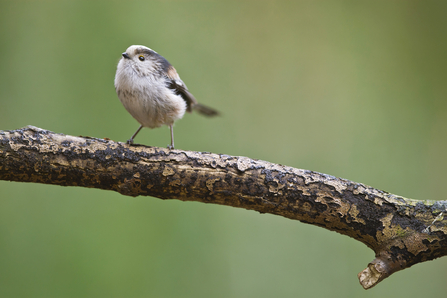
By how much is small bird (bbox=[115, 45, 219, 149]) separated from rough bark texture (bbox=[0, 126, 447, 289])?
0.26 metres

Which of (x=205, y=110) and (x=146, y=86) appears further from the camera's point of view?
(x=205, y=110)

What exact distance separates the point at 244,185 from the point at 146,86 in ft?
2.46

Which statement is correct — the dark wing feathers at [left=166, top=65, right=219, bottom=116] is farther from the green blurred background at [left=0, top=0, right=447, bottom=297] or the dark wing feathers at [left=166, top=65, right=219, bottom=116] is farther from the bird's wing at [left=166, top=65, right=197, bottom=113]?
the green blurred background at [left=0, top=0, right=447, bottom=297]

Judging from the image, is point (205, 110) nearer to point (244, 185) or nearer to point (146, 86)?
point (146, 86)

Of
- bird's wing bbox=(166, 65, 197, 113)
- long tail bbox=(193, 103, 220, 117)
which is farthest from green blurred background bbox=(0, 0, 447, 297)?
bird's wing bbox=(166, 65, 197, 113)

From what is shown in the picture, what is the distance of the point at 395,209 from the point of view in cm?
136

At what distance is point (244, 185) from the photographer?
1.43 metres

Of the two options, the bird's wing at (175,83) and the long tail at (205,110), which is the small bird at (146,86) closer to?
the bird's wing at (175,83)

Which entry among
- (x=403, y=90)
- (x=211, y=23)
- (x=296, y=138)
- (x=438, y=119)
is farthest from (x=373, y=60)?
(x=211, y=23)

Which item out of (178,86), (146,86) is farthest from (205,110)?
(146,86)

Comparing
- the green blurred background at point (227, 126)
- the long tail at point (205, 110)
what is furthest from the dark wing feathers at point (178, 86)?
the green blurred background at point (227, 126)

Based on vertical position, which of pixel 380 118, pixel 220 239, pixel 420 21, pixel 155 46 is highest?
pixel 420 21

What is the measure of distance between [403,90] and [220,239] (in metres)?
2.26

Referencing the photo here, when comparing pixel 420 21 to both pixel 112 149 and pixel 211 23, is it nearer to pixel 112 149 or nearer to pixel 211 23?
pixel 211 23
